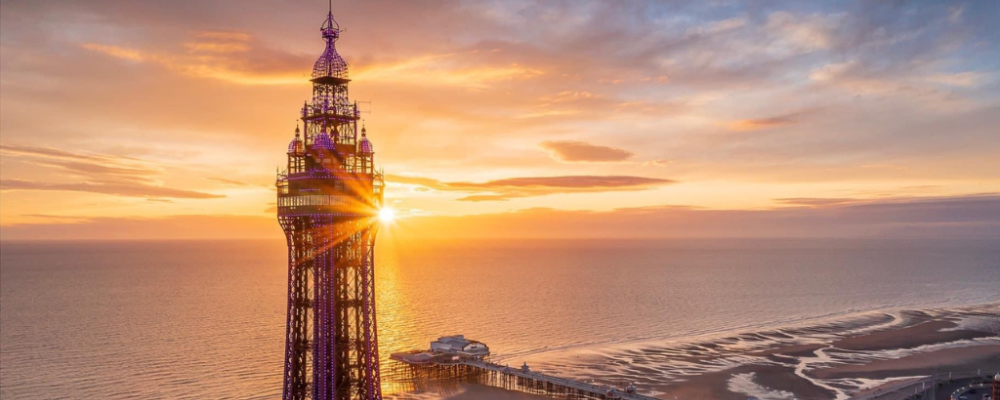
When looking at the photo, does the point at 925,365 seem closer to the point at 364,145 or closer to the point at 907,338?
the point at 907,338

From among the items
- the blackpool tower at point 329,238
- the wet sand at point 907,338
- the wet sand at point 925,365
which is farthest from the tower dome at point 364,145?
the wet sand at point 907,338

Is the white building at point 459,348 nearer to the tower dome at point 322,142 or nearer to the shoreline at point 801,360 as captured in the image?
the shoreline at point 801,360

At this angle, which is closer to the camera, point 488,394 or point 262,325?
point 488,394

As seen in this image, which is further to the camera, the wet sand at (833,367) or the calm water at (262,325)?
the calm water at (262,325)

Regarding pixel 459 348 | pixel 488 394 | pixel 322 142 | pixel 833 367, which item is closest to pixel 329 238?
pixel 322 142

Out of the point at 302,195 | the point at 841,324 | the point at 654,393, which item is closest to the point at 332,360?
the point at 302,195

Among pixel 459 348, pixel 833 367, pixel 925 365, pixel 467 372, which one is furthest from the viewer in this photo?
pixel 925 365

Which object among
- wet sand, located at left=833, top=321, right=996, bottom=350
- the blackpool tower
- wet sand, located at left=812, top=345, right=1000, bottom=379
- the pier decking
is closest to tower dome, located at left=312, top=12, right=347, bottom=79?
the blackpool tower

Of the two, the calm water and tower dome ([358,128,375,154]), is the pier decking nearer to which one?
the calm water
